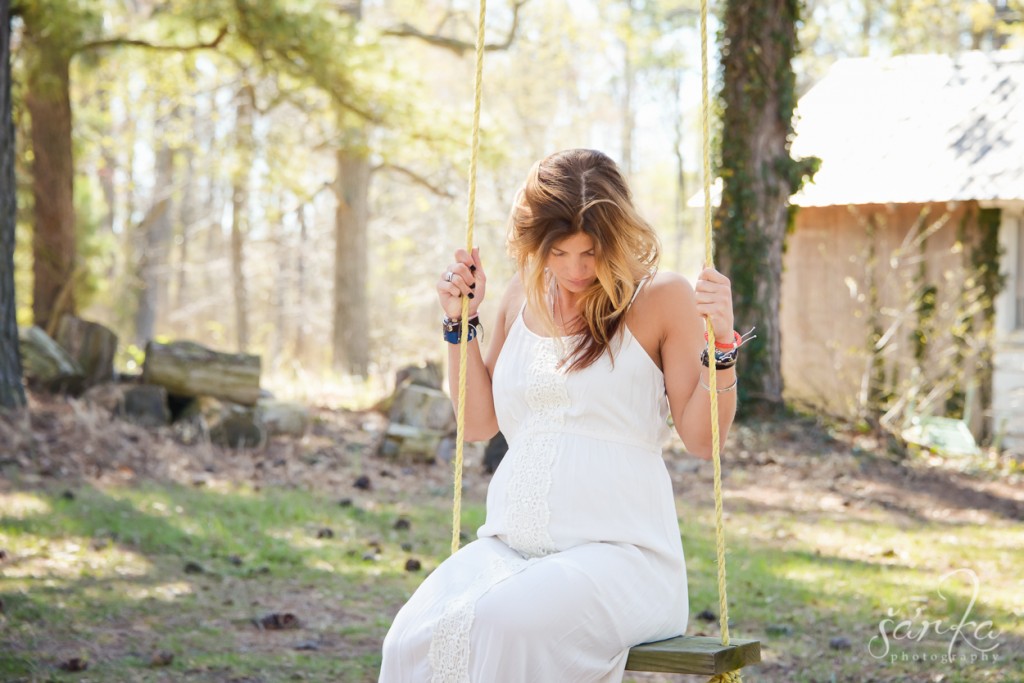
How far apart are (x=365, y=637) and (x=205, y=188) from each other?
75.3 ft

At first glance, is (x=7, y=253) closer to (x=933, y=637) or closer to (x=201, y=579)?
(x=201, y=579)

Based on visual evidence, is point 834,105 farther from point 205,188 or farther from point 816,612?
point 205,188

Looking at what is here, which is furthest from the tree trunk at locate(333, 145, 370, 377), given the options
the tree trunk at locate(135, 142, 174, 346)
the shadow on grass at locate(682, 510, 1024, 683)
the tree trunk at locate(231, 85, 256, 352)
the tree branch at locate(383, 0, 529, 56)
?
the shadow on grass at locate(682, 510, 1024, 683)

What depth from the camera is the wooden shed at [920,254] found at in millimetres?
10602

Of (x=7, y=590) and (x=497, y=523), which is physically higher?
(x=497, y=523)

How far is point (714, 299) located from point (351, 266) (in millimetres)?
12810

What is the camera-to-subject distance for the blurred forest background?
1049 centimetres

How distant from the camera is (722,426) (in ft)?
9.06

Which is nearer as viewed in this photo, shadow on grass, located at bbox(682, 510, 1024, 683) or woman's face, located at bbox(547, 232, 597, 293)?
woman's face, located at bbox(547, 232, 597, 293)

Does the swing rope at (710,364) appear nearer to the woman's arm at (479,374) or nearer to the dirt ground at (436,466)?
the woman's arm at (479,374)

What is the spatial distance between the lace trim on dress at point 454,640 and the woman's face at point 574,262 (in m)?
0.80

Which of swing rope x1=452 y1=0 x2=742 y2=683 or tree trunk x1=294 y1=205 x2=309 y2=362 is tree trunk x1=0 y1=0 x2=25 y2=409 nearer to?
swing rope x1=452 y1=0 x2=742 y2=683

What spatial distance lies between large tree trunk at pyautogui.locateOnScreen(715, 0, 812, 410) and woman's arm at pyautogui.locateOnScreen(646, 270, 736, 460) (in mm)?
6715

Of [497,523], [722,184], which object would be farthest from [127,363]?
[497,523]
